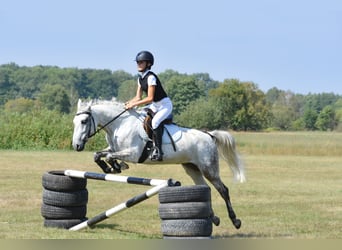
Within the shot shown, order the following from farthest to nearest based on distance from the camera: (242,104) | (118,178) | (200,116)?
(242,104)
(200,116)
(118,178)

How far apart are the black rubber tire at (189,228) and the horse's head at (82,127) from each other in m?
2.12

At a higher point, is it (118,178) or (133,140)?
(133,140)

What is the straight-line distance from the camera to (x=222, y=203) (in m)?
15.4

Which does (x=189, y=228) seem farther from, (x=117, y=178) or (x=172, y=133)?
(x=172, y=133)

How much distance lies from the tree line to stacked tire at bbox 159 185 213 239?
36.7 metres

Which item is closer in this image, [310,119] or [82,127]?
[82,127]

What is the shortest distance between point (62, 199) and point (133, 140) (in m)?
1.44

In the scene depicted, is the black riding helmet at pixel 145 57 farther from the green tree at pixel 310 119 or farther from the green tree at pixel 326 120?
the green tree at pixel 310 119

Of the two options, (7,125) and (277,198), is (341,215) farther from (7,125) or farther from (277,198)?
(7,125)

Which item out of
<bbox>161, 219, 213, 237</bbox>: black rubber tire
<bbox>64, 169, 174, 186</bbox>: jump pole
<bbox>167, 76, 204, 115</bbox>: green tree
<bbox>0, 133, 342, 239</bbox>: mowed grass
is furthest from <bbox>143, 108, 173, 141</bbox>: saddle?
<bbox>167, 76, 204, 115</bbox>: green tree

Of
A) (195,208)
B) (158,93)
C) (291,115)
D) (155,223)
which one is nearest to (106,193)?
(155,223)

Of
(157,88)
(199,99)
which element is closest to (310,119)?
(199,99)

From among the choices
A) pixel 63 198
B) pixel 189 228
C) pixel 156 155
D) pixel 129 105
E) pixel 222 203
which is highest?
pixel 129 105

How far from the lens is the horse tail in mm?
11445
